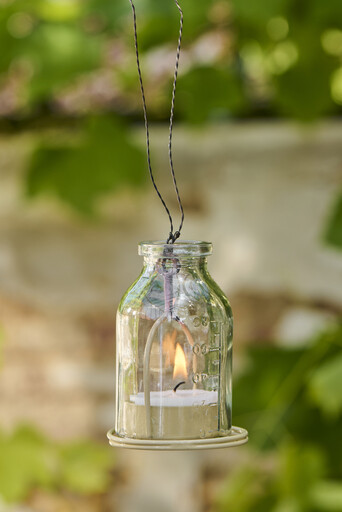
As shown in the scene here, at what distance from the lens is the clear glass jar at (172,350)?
0.46 m

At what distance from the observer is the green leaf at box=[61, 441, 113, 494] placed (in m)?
1.16

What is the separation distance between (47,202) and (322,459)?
1.75 ft

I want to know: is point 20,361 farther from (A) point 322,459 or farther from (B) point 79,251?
(A) point 322,459

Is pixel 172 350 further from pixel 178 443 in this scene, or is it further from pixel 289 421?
pixel 289 421

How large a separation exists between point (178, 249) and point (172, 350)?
0.20 ft

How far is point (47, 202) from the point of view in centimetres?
117

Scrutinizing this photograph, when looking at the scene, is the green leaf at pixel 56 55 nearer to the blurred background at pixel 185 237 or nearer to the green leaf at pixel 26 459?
the blurred background at pixel 185 237

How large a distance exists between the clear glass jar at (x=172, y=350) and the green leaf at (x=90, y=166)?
60 cm

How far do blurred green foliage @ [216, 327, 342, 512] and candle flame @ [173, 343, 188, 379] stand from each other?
59cm

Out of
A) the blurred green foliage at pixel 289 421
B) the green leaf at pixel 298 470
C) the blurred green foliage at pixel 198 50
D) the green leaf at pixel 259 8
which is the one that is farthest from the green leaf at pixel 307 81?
the green leaf at pixel 298 470

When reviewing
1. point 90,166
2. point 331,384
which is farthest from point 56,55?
point 331,384

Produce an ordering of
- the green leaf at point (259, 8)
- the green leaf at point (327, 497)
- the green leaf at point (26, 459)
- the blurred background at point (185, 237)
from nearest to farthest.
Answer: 1. the green leaf at point (259, 8)
2. the green leaf at point (327, 497)
3. the blurred background at point (185, 237)
4. the green leaf at point (26, 459)

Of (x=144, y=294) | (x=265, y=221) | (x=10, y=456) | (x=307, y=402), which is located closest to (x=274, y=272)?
(x=265, y=221)

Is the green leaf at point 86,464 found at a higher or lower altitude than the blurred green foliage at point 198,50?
lower
